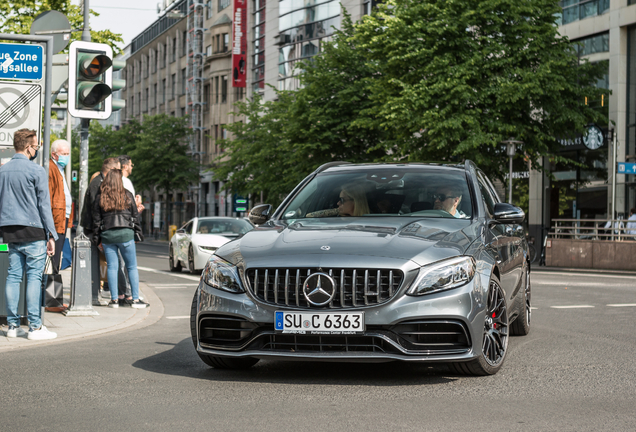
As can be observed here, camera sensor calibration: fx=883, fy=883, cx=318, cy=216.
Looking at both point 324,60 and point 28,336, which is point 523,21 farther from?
point 28,336

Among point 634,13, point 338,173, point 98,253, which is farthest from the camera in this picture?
point 634,13

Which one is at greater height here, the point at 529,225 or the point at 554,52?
the point at 554,52

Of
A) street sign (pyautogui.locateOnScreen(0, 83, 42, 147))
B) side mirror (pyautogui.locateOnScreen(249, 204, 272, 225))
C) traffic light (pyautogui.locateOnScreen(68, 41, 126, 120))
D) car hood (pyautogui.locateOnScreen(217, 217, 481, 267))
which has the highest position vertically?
traffic light (pyautogui.locateOnScreen(68, 41, 126, 120))

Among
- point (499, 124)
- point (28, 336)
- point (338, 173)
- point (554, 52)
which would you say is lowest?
point (28, 336)

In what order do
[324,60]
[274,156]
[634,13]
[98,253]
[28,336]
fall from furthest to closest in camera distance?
[274,156], [324,60], [634,13], [98,253], [28,336]

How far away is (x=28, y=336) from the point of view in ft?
26.7

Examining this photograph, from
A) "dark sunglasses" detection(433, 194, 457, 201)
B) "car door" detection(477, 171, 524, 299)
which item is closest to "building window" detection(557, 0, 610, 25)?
"car door" detection(477, 171, 524, 299)

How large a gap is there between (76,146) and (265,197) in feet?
148

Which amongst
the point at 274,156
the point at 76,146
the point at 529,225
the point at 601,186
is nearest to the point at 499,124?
the point at 601,186

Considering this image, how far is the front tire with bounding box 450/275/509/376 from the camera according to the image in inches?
231

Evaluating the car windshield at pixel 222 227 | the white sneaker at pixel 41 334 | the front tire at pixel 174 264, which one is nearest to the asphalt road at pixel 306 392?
the white sneaker at pixel 41 334

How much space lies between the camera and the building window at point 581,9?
30.0 meters

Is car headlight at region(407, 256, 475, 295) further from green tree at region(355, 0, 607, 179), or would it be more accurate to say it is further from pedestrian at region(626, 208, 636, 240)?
pedestrian at region(626, 208, 636, 240)

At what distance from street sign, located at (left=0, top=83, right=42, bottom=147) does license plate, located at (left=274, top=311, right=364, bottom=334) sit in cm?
486
